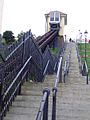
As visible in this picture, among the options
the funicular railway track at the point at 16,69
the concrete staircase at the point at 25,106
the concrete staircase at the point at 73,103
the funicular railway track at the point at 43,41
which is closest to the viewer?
the funicular railway track at the point at 16,69

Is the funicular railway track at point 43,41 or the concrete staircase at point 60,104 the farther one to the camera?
the funicular railway track at point 43,41

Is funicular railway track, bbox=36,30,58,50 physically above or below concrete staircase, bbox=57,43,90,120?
below

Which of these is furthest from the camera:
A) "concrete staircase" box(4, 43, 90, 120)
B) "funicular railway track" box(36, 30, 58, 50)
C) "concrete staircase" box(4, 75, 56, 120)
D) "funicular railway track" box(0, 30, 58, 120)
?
"funicular railway track" box(36, 30, 58, 50)

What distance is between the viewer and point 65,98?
25.7ft

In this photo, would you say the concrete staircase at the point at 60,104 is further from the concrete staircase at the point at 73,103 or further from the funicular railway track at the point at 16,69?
the funicular railway track at the point at 16,69

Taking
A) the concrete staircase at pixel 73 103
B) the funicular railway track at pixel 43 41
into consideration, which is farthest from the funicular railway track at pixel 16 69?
the funicular railway track at pixel 43 41

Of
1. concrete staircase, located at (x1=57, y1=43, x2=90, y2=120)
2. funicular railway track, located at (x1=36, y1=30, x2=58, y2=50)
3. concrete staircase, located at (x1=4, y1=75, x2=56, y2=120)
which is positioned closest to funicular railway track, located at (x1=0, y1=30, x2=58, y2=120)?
concrete staircase, located at (x1=4, y1=75, x2=56, y2=120)

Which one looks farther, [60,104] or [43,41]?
[43,41]

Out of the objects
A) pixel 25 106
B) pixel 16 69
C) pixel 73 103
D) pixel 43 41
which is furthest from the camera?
pixel 43 41

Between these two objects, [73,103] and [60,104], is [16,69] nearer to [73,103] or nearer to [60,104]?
[60,104]

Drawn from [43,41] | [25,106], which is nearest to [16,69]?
[25,106]

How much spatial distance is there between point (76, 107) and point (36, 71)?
3422 millimetres

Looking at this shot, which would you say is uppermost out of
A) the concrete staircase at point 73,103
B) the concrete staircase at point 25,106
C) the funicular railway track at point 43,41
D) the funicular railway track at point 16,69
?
the funicular railway track at point 16,69

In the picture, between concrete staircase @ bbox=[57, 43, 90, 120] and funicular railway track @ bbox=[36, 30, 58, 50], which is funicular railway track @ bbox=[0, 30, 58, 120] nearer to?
concrete staircase @ bbox=[57, 43, 90, 120]
